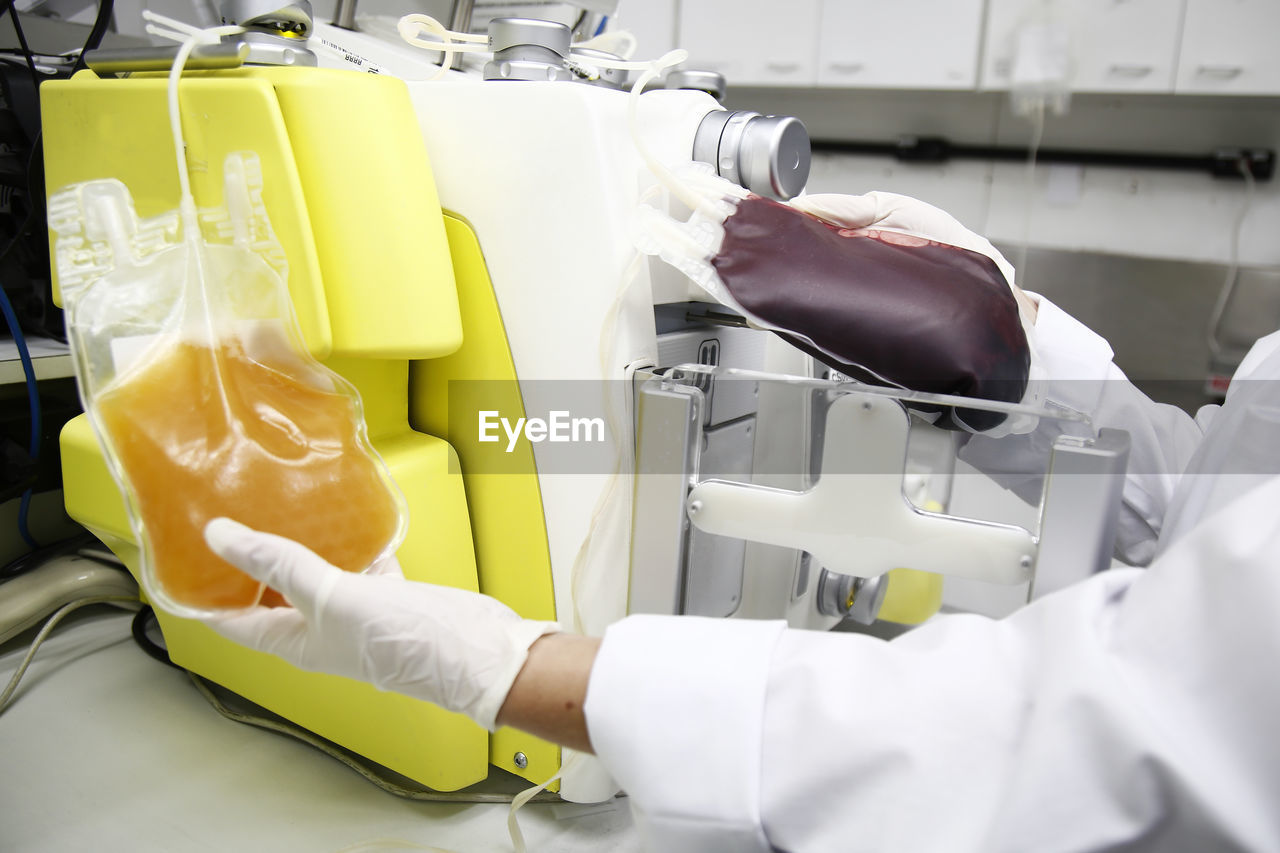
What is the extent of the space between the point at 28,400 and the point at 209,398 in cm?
72

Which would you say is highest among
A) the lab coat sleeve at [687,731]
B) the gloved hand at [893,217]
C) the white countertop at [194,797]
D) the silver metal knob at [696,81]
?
the silver metal knob at [696,81]

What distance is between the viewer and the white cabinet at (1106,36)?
1901 mm

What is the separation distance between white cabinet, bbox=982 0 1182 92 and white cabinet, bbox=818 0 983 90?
65 mm

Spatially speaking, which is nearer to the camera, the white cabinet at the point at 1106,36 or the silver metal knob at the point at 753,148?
the silver metal knob at the point at 753,148

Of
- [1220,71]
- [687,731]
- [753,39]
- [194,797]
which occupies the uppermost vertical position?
[753,39]

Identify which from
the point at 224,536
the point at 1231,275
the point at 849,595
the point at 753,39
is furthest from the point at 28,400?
the point at 1231,275

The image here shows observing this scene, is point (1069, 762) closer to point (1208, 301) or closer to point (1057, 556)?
point (1057, 556)

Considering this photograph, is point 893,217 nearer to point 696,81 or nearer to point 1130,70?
point 696,81

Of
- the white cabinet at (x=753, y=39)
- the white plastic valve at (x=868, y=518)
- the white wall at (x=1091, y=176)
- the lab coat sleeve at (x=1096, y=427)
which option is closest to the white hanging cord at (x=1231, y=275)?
the white wall at (x=1091, y=176)

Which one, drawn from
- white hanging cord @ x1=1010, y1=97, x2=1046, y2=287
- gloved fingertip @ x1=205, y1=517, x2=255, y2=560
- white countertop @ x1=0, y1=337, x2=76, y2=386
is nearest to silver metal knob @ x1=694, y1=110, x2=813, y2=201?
gloved fingertip @ x1=205, y1=517, x2=255, y2=560

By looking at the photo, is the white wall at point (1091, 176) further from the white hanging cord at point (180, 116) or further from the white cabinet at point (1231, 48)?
the white hanging cord at point (180, 116)

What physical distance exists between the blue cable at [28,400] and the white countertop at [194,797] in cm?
28

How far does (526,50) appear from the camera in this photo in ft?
2.19

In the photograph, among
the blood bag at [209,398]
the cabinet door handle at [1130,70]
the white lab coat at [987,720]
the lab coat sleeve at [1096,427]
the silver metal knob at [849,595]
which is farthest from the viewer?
the cabinet door handle at [1130,70]
